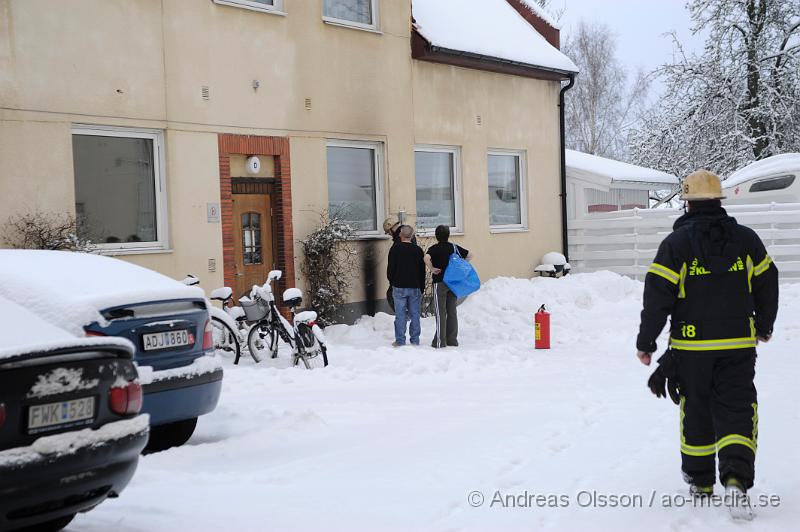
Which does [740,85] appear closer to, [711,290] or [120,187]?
[120,187]

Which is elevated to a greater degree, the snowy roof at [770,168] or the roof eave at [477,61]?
the roof eave at [477,61]

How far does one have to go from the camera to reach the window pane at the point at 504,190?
1897 centimetres

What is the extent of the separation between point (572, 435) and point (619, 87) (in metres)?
50.2

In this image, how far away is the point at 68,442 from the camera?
14.5 ft

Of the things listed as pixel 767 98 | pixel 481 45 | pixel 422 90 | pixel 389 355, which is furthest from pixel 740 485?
pixel 767 98

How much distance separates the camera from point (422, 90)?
16.9 meters

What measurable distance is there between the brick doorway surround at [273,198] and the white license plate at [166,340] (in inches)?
264

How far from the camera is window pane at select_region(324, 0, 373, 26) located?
15.4m

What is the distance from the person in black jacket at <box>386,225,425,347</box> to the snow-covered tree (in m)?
21.7

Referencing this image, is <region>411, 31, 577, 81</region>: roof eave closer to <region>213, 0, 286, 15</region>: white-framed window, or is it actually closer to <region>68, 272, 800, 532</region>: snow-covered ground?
<region>213, 0, 286, 15</region>: white-framed window

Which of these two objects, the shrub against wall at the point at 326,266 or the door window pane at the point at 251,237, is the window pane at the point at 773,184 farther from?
the door window pane at the point at 251,237

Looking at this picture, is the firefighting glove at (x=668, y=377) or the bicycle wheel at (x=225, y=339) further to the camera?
the bicycle wheel at (x=225, y=339)

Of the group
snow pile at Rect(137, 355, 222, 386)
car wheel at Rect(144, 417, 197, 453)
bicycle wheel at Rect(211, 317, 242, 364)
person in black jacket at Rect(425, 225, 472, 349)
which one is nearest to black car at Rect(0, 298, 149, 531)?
snow pile at Rect(137, 355, 222, 386)

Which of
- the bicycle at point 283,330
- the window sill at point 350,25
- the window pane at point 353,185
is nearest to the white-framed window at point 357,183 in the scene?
the window pane at point 353,185
